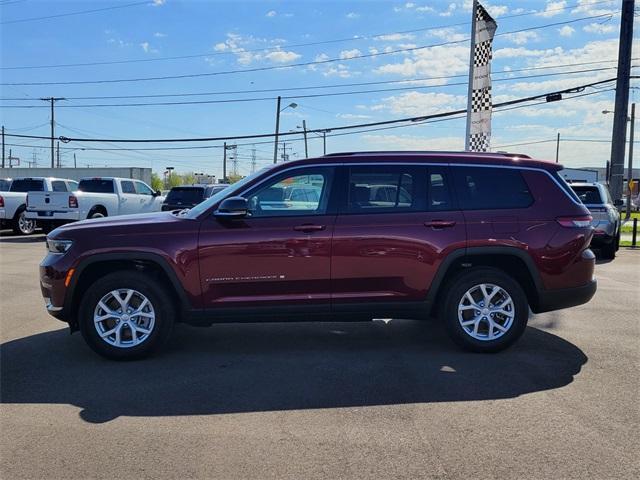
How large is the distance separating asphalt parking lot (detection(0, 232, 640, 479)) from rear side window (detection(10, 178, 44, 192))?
46.1 ft

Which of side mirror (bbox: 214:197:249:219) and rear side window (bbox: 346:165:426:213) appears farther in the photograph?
rear side window (bbox: 346:165:426:213)

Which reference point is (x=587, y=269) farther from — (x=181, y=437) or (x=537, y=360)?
(x=181, y=437)

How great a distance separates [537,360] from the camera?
5.25 meters

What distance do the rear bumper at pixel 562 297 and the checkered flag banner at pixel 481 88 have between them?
24.4ft

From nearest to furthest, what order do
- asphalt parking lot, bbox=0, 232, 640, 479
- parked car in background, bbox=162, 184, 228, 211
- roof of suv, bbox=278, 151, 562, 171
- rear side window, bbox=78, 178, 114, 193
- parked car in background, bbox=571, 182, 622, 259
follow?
asphalt parking lot, bbox=0, 232, 640, 479 → roof of suv, bbox=278, 151, 562, 171 → parked car in background, bbox=571, 182, 622, 259 → parked car in background, bbox=162, 184, 228, 211 → rear side window, bbox=78, 178, 114, 193

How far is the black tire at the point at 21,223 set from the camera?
18089 millimetres

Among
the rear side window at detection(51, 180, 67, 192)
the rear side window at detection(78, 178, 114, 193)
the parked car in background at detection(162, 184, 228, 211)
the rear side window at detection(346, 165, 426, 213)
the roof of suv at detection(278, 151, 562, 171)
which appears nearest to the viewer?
the rear side window at detection(346, 165, 426, 213)

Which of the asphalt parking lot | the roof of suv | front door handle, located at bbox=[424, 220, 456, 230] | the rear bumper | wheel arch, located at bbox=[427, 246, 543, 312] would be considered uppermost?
the roof of suv

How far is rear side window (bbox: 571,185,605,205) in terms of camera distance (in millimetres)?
12630

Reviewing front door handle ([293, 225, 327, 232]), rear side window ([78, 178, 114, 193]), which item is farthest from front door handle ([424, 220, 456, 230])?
rear side window ([78, 178, 114, 193])

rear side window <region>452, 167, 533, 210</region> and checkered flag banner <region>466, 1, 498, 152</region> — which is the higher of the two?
checkered flag banner <region>466, 1, 498, 152</region>

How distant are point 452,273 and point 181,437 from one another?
3012mm

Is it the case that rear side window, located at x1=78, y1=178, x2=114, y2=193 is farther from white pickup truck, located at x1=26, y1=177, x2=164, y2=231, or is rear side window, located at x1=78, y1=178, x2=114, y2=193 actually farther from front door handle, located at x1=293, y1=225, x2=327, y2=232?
front door handle, located at x1=293, y1=225, x2=327, y2=232

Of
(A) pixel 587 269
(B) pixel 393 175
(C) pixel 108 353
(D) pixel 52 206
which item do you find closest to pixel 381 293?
(B) pixel 393 175
